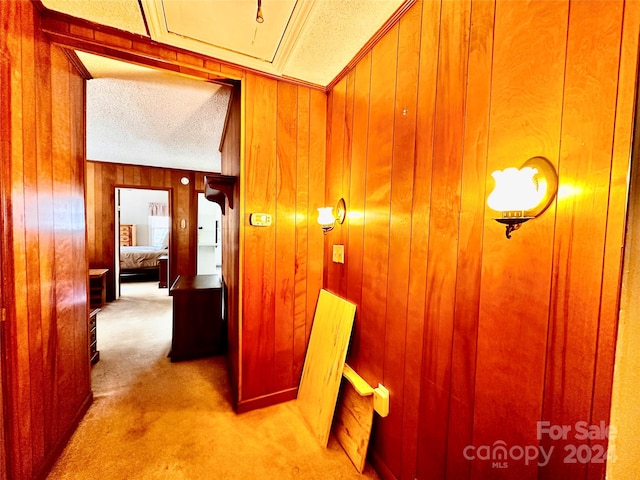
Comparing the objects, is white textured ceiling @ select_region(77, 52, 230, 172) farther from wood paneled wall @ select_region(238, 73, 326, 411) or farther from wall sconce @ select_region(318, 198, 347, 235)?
wall sconce @ select_region(318, 198, 347, 235)

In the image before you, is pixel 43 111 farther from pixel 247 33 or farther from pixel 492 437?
pixel 492 437

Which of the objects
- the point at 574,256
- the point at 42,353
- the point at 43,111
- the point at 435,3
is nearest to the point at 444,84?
the point at 435,3

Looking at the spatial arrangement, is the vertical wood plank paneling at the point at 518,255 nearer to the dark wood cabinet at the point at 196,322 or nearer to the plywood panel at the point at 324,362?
the plywood panel at the point at 324,362

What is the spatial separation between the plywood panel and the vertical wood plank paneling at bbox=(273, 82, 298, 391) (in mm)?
197

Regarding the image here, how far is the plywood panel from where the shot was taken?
176 cm

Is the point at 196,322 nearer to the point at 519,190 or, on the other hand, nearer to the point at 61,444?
the point at 61,444

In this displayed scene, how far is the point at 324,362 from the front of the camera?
6.33ft

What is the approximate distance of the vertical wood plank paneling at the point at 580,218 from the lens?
682 millimetres

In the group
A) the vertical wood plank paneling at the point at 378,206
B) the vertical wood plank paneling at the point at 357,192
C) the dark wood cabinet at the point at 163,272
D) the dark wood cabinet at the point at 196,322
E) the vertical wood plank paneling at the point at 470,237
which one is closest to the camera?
the vertical wood plank paneling at the point at 470,237

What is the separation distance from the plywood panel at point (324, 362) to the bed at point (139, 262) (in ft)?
20.0

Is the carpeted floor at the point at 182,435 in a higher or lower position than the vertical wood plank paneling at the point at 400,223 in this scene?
lower

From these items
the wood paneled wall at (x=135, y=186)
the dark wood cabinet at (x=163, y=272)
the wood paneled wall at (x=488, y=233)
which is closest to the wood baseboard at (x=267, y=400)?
the wood paneled wall at (x=488, y=233)

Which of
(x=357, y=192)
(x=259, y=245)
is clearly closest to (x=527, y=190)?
(x=357, y=192)

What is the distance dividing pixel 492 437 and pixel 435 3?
190 centimetres
